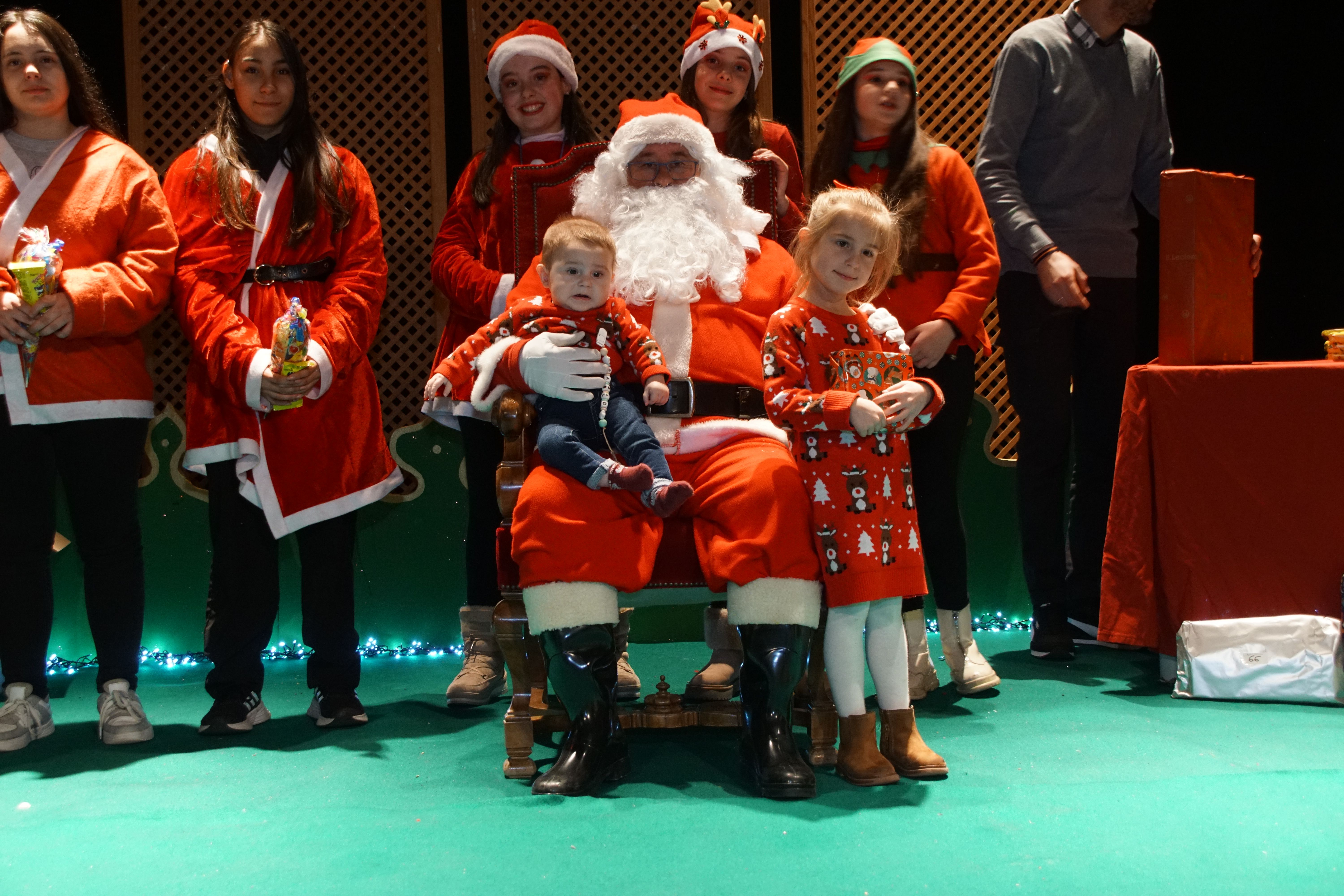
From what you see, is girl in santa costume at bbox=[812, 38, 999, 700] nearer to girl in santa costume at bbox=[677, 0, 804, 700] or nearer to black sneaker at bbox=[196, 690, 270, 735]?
girl in santa costume at bbox=[677, 0, 804, 700]

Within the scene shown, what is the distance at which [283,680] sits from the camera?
152 inches

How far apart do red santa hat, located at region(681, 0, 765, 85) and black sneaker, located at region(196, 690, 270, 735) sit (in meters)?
2.34

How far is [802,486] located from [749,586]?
10.7 inches

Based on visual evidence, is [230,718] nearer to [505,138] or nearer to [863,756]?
[863,756]

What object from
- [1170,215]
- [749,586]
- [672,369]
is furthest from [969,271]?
[749,586]

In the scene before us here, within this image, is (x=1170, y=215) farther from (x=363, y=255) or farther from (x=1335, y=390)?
(x=363, y=255)

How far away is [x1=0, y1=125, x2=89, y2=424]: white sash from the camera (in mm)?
2938

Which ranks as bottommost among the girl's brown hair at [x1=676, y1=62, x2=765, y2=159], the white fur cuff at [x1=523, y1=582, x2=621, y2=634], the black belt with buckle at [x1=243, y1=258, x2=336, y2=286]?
the white fur cuff at [x1=523, y1=582, x2=621, y2=634]

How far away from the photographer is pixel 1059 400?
3.75 m

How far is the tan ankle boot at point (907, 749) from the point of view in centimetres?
257

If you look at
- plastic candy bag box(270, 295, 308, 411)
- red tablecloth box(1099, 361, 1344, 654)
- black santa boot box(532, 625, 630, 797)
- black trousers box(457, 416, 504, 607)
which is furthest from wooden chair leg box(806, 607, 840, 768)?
plastic candy bag box(270, 295, 308, 411)

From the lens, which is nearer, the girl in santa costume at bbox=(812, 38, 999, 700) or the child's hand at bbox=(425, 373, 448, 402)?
the child's hand at bbox=(425, 373, 448, 402)

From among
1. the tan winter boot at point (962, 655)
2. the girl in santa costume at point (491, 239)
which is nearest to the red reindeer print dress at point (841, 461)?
the tan winter boot at point (962, 655)

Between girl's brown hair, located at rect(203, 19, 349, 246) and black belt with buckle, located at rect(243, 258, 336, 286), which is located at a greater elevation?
girl's brown hair, located at rect(203, 19, 349, 246)
